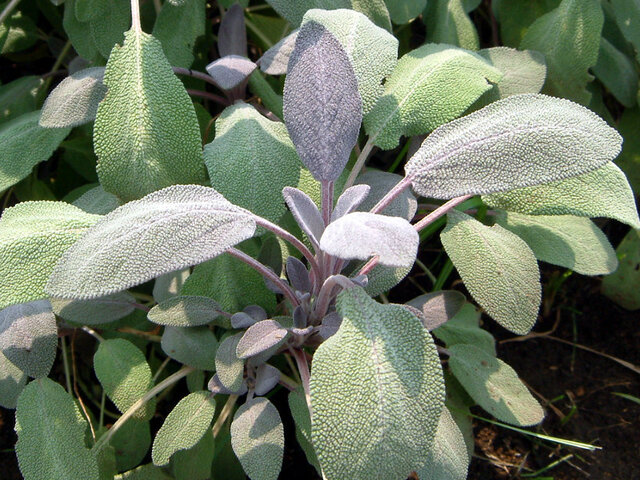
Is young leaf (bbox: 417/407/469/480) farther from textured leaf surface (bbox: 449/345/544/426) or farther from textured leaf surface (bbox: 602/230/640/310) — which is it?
textured leaf surface (bbox: 602/230/640/310)

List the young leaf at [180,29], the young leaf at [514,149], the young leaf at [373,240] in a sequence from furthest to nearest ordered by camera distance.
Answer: the young leaf at [180,29]
the young leaf at [514,149]
the young leaf at [373,240]

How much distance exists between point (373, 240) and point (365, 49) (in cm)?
37

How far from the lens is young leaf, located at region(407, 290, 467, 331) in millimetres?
843

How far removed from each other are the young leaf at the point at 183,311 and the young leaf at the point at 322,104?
229 mm

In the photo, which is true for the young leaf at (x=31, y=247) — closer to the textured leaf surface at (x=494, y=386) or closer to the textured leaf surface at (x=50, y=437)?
the textured leaf surface at (x=50, y=437)

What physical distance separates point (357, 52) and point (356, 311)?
0.38 metres

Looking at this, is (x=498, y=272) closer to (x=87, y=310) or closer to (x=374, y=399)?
(x=374, y=399)

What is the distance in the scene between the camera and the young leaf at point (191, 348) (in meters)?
0.84

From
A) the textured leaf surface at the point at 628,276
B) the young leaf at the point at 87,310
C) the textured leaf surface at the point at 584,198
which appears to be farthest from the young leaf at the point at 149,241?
the textured leaf surface at the point at 628,276

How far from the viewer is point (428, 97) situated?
862mm

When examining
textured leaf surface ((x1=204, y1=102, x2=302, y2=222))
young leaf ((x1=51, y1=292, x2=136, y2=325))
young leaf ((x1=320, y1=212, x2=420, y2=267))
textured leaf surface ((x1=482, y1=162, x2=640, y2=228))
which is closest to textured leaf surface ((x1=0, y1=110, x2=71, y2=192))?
young leaf ((x1=51, y1=292, x2=136, y2=325))

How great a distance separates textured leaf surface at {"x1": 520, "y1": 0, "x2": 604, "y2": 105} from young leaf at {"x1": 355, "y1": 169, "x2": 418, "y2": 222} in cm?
38

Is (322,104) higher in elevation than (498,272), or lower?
higher

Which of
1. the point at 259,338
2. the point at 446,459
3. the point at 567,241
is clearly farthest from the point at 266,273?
the point at 567,241
